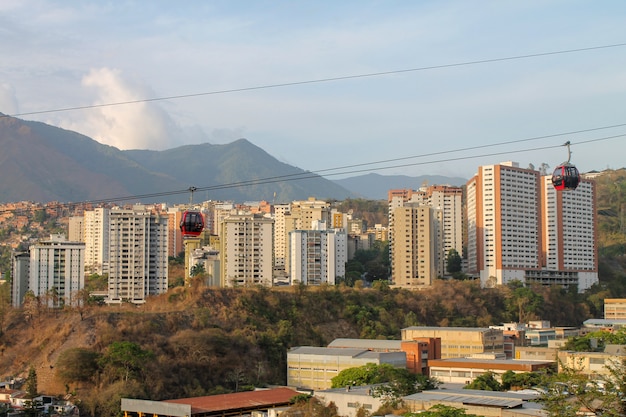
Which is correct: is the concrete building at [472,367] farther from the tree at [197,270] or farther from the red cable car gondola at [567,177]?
the tree at [197,270]

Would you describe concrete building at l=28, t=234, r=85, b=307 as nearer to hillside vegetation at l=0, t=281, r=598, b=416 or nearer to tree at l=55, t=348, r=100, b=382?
hillside vegetation at l=0, t=281, r=598, b=416

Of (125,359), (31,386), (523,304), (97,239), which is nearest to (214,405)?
(125,359)

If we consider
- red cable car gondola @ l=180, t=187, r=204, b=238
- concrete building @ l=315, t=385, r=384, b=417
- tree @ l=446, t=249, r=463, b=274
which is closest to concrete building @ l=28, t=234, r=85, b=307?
tree @ l=446, t=249, r=463, b=274

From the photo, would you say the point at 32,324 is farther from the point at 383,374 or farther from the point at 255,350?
the point at 383,374

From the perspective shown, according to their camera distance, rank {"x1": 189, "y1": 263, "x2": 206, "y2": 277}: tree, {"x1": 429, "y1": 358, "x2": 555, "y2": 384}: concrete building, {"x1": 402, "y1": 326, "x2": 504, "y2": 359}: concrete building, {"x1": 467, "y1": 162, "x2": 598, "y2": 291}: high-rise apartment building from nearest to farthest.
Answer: {"x1": 429, "y1": 358, "x2": 555, "y2": 384}: concrete building
{"x1": 402, "y1": 326, "x2": 504, "y2": 359}: concrete building
{"x1": 189, "y1": 263, "x2": 206, "y2": 277}: tree
{"x1": 467, "y1": 162, "x2": 598, "y2": 291}: high-rise apartment building

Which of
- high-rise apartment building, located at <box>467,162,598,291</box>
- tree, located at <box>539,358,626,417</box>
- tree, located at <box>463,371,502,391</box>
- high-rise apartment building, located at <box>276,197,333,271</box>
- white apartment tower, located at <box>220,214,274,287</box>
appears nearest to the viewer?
tree, located at <box>539,358,626,417</box>

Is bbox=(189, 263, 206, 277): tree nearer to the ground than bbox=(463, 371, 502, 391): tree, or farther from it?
farther from it
